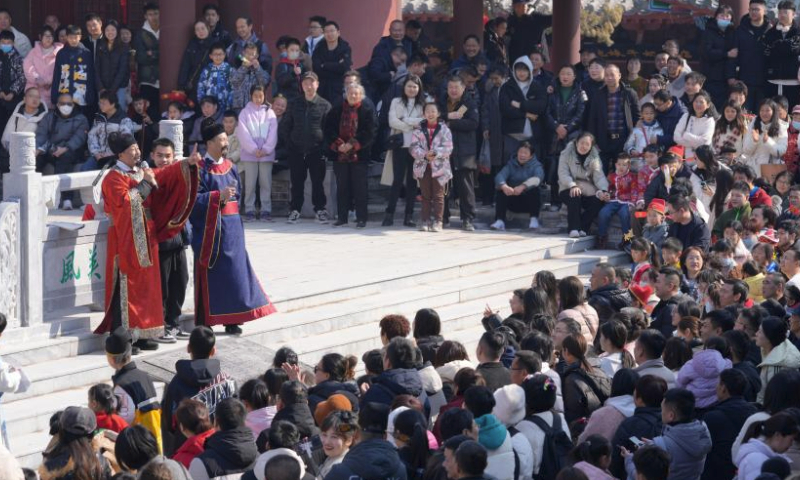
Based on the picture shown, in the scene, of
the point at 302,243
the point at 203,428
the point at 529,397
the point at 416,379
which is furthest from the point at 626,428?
the point at 302,243

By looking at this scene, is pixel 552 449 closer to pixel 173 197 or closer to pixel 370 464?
pixel 370 464

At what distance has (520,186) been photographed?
14.7 meters

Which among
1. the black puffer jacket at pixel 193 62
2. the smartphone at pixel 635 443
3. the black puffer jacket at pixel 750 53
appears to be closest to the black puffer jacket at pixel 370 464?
the smartphone at pixel 635 443

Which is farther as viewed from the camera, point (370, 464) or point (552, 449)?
point (552, 449)

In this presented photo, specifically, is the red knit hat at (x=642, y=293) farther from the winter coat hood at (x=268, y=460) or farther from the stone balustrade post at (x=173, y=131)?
the winter coat hood at (x=268, y=460)

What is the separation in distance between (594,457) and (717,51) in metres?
10.8

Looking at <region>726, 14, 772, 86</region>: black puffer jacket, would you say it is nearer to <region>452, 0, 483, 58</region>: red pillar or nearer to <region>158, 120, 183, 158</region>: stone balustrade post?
<region>452, 0, 483, 58</region>: red pillar

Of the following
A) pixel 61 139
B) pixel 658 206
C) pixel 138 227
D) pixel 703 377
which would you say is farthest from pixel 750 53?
pixel 703 377

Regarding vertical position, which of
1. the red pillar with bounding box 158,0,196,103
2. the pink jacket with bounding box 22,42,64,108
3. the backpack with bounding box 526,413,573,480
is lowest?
the backpack with bounding box 526,413,573,480

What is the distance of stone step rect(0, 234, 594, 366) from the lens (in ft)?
32.2

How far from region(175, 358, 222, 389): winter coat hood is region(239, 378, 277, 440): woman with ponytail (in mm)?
623

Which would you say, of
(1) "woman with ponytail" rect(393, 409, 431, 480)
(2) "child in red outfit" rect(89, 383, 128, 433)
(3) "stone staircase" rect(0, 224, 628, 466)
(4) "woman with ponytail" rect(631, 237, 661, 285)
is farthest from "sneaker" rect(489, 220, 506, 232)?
(1) "woman with ponytail" rect(393, 409, 431, 480)

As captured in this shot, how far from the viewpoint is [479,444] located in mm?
6270

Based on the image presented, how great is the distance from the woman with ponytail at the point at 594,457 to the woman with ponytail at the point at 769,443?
654 mm
